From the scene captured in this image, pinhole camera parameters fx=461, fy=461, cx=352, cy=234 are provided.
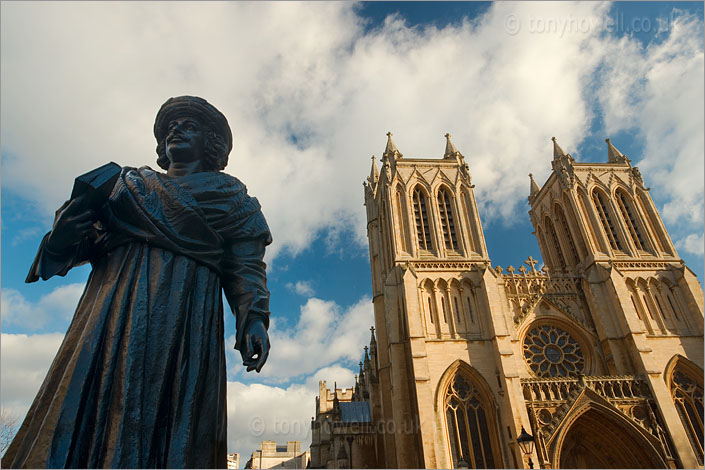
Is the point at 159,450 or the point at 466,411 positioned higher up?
the point at 466,411

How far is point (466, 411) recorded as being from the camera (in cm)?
1992

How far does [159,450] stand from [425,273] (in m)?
21.5

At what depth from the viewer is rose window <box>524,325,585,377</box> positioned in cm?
2256

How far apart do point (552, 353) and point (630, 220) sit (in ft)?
33.7

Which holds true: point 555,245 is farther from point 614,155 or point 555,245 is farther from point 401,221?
point 401,221

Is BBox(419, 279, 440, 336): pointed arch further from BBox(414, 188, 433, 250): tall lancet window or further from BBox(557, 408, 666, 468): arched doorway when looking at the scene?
BBox(557, 408, 666, 468): arched doorway

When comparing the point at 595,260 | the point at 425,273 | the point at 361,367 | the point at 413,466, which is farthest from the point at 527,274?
the point at 361,367

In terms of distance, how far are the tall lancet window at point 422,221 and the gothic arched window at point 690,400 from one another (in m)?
13.1

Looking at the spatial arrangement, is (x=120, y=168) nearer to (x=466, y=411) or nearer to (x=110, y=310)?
(x=110, y=310)

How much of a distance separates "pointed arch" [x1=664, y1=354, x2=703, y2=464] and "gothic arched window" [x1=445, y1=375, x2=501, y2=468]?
867cm

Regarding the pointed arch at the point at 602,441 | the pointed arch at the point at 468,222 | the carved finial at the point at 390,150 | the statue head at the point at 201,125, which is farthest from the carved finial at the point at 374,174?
the statue head at the point at 201,125

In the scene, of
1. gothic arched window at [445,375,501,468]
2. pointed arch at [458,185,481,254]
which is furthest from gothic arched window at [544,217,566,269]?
gothic arched window at [445,375,501,468]

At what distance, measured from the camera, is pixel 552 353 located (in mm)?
23141

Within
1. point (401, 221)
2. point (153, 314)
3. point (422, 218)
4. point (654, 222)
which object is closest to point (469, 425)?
point (401, 221)
